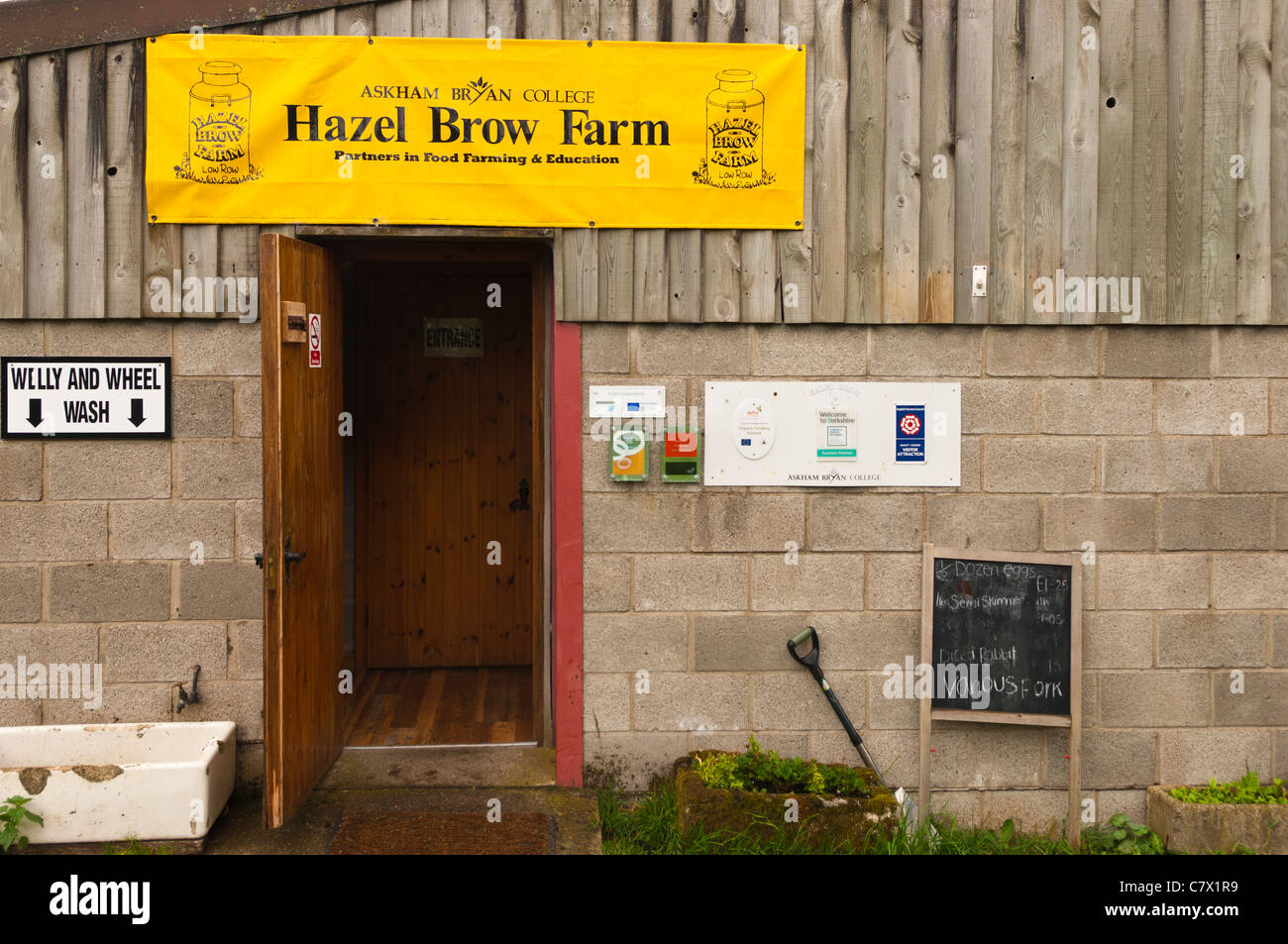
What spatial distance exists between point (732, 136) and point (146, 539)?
3140mm

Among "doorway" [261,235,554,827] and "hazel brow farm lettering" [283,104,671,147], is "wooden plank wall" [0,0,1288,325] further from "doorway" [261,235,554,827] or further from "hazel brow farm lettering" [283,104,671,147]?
"doorway" [261,235,554,827]

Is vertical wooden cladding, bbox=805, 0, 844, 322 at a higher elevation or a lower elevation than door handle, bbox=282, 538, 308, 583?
higher

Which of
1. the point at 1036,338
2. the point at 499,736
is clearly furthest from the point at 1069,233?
the point at 499,736

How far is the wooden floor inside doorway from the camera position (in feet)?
16.7

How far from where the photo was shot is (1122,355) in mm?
4504

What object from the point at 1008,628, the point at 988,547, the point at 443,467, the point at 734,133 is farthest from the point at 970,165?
the point at 443,467

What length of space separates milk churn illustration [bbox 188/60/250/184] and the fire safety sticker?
3.07 m

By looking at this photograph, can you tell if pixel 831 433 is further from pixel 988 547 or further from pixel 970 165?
pixel 970 165

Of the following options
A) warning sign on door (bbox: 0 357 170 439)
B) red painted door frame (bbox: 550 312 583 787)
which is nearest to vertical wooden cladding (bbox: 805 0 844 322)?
red painted door frame (bbox: 550 312 583 787)

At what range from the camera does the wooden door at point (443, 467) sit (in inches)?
247

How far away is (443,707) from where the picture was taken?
5555 millimetres

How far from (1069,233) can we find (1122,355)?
605 millimetres

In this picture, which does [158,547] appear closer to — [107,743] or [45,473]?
[45,473]

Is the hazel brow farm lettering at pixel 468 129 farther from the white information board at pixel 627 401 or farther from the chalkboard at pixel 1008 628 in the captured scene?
the chalkboard at pixel 1008 628
